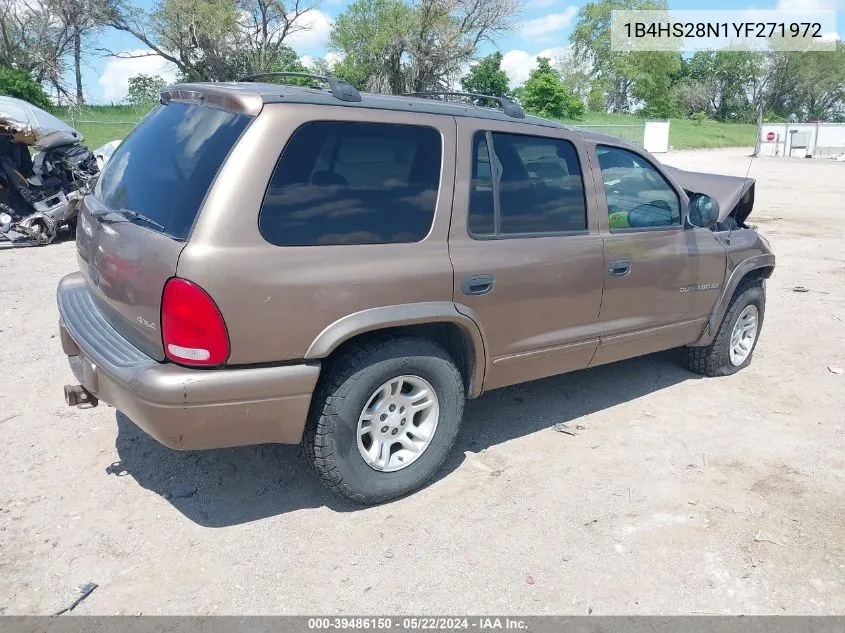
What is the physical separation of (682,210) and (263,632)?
3582 millimetres

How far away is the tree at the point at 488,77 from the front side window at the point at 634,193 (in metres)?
47.6

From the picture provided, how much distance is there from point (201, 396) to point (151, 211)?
35.5 inches

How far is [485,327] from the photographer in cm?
369

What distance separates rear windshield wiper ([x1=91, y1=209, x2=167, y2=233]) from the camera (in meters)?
3.15

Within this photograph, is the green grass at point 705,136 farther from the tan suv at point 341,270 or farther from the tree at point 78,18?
the tan suv at point 341,270

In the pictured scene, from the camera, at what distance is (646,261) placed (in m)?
4.44

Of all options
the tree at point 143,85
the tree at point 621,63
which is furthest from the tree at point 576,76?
the tree at point 143,85

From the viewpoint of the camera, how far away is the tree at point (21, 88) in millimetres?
28094

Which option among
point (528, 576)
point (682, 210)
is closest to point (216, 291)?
point (528, 576)

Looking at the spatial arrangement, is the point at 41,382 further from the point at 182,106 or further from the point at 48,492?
the point at 182,106

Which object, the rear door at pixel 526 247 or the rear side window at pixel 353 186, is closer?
the rear side window at pixel 353 186

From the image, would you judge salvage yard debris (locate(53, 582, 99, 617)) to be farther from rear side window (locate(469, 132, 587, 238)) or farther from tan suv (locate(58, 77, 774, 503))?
rear side window (locate(469, 132, 587, 238))

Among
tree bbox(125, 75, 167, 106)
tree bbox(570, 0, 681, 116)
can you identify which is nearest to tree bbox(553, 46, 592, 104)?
tree bbox(570, 0, 681, 116)

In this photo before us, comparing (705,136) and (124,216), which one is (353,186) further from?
(705,136)
